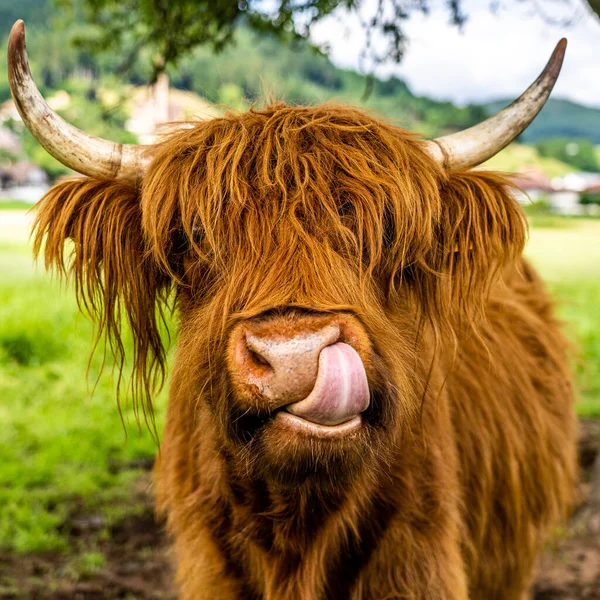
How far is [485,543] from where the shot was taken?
9.94ft

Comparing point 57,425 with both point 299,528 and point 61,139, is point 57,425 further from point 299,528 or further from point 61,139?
point 61,139

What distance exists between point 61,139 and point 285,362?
1007mm

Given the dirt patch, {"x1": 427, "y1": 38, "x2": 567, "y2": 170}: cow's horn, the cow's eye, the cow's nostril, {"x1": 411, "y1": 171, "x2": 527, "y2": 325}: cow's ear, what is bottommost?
the dirt patch

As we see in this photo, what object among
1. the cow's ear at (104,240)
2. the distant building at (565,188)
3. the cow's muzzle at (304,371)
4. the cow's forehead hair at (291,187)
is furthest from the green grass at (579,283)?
the distant building at (565,188)

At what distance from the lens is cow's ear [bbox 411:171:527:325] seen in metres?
2.18

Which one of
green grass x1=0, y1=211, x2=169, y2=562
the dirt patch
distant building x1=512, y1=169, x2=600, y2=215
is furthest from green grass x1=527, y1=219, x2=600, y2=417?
distant building x1=512, y1=169, x2=600, y2=215

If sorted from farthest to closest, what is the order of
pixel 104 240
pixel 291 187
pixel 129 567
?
pixel 129 567 → pixel 104 240 → pixel 291 187

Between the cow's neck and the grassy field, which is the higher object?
the cow's neck

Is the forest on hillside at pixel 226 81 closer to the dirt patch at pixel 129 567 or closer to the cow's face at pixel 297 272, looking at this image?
the cow's face at pixel 297 272

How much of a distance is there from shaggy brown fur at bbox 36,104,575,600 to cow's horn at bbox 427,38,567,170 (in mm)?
71

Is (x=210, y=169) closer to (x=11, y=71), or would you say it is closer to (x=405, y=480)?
(x=11, y=71)

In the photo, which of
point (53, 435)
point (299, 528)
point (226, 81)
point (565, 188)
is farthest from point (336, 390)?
point (565, 188)

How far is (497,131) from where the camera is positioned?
2.07m

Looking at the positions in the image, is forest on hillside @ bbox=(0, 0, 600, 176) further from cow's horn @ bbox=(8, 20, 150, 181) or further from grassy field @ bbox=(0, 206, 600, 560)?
grassy field @ bbox=(0, 206, 600, 560)
